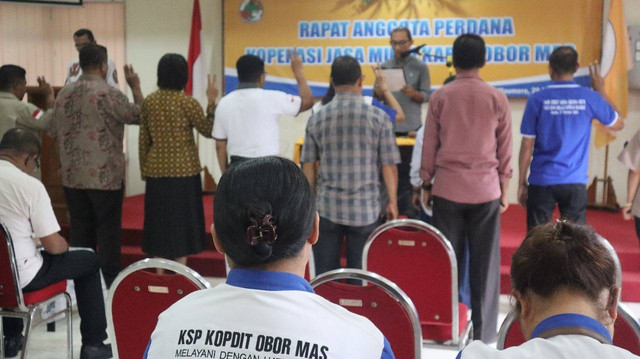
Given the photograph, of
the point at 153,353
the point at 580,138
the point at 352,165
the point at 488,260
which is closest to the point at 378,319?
the point at 153,353

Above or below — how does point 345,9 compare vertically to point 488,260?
above

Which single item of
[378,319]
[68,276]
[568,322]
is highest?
[568,322]

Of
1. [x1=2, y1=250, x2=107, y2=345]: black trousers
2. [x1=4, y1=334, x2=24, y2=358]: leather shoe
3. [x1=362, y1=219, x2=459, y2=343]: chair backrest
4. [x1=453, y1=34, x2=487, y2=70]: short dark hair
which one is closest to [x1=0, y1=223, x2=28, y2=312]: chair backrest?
[x1=2, y1=250, x2=107, y2=345]: black trousers

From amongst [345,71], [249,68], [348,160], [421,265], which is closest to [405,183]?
[249,68]

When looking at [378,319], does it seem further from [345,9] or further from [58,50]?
[58,50]

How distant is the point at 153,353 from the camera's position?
1277 millimetres

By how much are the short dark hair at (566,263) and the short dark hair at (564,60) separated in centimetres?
271

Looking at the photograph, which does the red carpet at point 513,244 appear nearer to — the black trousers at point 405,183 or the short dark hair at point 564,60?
the black trousers at point 405,183

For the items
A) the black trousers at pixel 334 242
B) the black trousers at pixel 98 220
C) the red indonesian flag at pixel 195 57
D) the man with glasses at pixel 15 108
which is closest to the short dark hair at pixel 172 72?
the black trousers at pixel 98 220

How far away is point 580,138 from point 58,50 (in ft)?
19.4

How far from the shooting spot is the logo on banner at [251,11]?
7.44 metres

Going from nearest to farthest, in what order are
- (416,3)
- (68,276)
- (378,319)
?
(378,319)
(68,276)
(416,3)

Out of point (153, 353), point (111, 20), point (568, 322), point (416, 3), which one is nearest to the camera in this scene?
point (568, 322)

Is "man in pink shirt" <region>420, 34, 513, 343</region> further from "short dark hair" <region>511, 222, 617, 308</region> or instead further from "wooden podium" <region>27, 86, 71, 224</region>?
"wooden podium" <region>27, 86, 71, 224</region>
